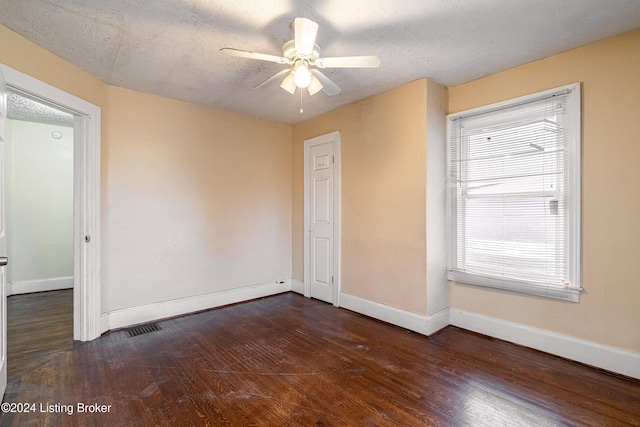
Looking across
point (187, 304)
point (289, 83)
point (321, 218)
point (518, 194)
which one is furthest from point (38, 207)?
point (518, 194)

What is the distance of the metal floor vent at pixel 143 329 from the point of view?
9.76 ft

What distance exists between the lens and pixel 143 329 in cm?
308

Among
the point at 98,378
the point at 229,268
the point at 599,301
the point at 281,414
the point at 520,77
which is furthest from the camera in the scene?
the point at 229,268

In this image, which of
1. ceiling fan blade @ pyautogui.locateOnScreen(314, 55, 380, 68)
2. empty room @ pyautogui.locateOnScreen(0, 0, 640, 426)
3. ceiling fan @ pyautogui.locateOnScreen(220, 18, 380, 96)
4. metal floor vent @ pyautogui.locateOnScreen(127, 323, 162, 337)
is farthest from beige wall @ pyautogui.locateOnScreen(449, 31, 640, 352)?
metal floor vent @ pyautogui.locateOnScreen(127, 323, 162, 337)

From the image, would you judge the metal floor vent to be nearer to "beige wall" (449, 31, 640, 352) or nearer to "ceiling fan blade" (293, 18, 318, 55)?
"ceiling fan blade" (293, 18, 318, 55)

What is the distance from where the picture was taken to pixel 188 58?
2535 millimetres

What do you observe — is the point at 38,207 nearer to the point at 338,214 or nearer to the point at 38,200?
the point at 38,200

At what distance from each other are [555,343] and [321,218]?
2.75 metres

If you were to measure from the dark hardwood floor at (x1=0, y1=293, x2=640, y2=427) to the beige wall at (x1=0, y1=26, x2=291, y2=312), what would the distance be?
726mm

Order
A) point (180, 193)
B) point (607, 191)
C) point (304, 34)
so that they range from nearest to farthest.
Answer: point (304, 34), point (607, 191), point (180, 193)

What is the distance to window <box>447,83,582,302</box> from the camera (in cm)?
247

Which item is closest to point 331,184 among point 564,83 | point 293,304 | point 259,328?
point 293,304

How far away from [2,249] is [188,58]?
6.21 feet

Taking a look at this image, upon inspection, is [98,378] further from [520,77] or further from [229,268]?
[520,77]
